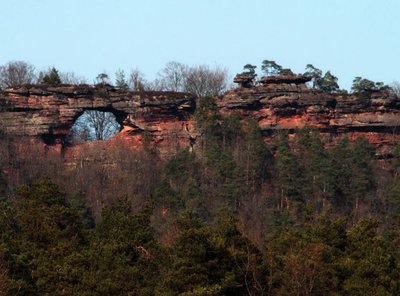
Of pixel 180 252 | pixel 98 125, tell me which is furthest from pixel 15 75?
pixel 180 252

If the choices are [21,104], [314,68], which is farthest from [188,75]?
[21,104]

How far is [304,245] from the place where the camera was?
3175 cm

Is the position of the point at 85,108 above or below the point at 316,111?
above

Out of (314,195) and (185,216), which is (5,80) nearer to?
(314,195)

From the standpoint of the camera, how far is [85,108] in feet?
217

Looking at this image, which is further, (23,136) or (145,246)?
(23,136)

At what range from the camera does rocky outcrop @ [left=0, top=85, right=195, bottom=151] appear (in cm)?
6488

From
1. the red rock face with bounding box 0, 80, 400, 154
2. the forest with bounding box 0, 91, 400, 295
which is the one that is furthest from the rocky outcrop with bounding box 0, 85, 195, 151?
the forest with bounding box 0, 91, 400, 295

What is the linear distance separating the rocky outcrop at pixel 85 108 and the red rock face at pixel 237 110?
0.05 metres

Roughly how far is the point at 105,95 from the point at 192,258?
3788 centimetres

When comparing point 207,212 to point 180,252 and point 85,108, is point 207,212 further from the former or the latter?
point 180,252

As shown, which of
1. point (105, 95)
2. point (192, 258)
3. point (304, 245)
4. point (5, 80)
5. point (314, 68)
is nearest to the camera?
point (192, 258)

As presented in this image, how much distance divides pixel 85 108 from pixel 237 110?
27.8 feet

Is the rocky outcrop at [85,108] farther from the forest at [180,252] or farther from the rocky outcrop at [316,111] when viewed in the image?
the forest at [180,252]
